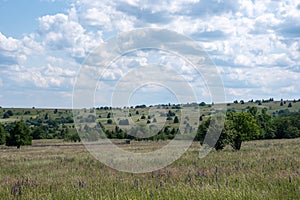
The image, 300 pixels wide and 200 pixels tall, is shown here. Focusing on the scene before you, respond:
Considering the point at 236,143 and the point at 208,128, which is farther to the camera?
the point at 236,143

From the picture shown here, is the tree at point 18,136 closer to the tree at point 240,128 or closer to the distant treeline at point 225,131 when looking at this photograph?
the distant treeline at point 225,131

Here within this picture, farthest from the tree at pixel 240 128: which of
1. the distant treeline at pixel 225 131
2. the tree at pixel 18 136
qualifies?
the tree at pixel 18 136

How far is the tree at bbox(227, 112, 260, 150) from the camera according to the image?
29656 millimetres

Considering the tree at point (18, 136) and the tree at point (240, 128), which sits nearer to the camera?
the tree at point (240, 128)

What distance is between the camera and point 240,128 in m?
30.2

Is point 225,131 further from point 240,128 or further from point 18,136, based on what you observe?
point 18,136

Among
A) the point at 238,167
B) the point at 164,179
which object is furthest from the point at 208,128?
the point at 164,179

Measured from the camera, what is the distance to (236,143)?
29.9m

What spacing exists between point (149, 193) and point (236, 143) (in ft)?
68.1

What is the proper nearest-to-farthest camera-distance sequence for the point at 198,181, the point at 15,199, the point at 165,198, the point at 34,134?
the point at 165,198, the point at 15,199, the point at 198,181, the point at 34,134

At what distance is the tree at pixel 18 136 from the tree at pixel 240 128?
33147mm

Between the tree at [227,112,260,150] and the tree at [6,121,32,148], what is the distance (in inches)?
1305

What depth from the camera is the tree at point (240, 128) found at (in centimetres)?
2966

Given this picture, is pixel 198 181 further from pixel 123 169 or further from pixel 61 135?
pixel 61 135
